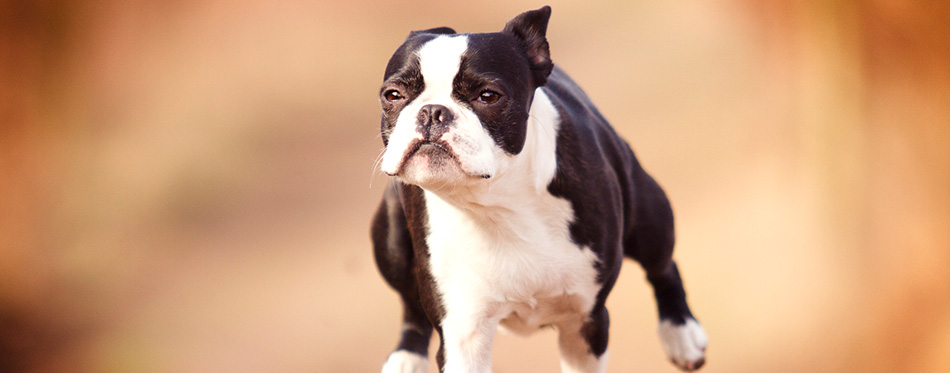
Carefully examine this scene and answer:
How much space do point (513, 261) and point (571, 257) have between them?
125mm

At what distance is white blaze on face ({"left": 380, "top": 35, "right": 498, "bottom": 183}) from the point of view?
1.81m

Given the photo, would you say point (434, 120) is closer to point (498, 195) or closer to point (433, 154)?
point (433, 154)

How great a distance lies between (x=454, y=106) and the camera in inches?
72.9

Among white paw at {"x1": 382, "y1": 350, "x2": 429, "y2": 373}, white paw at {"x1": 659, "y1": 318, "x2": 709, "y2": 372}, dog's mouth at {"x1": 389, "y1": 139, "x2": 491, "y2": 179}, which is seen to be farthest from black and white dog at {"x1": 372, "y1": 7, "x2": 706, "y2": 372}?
white paw at {"x1": 659, "y1": 318, "x2": 709, "y2": 372}

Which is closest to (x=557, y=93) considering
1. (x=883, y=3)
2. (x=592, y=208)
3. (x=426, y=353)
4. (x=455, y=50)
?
(x=592, y=208)

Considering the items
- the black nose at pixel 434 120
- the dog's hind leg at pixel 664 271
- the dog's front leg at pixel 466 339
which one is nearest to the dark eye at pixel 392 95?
the black nose at pixel 434 120

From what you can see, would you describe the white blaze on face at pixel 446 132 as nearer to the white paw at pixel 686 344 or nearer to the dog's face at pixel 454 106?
Result: the dog's face at pixel 454 106

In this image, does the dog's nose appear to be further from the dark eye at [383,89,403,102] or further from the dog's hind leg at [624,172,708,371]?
the dog's hind leg at [624,172,708,371]

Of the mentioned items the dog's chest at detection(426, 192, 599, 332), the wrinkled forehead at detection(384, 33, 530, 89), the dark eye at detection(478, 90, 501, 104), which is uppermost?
the wrinkled forehead at detection(384, 33, 530, 89)

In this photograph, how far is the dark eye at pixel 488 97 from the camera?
188 cm

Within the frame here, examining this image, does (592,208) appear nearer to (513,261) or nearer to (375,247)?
(513,261)

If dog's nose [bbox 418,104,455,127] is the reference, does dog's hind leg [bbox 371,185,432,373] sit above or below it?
below

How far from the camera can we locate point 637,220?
2502mm

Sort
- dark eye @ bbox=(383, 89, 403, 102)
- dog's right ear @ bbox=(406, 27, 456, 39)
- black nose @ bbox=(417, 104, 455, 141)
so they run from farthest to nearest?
dog's right ear @ bbox=(406, 27, 456, 39) → dark eye @ bbox=(383, 89, 403, 102) → black nose @ bbox=(417, 104, 455, 141)
